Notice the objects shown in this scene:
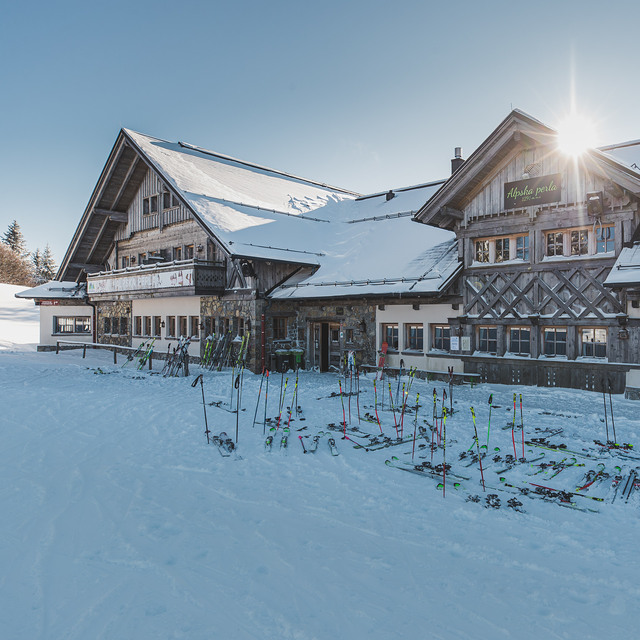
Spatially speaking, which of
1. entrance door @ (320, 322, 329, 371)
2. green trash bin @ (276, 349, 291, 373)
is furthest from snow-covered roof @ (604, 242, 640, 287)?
green trash bin @ (276, 349, 291, 373)

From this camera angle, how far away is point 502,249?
16453 mm

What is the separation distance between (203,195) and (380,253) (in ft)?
26.5

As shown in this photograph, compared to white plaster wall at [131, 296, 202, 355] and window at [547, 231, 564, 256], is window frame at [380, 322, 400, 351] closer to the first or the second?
window at [547, 231, 564, 256]

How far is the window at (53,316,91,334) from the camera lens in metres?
31.2

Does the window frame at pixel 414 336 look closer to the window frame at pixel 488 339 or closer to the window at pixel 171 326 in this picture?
the window frame at pixel 488 339

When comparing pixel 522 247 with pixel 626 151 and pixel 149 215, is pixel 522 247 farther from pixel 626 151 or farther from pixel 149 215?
pixel 149 215

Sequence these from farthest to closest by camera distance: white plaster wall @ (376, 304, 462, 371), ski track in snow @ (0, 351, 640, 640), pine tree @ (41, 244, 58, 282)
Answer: pine tree @ (41, 244, 58, 282), white plaster wall @ (376, 304, 462, 371), ski track in snow @ (0, 351, 640, 640)

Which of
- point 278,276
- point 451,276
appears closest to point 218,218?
point 278,276

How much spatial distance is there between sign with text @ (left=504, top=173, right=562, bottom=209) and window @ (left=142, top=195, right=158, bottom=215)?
56.4 ft

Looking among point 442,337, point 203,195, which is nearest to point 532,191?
point 442,337

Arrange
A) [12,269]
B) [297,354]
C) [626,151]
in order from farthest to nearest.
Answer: [12,269], [297,354], [626,151]

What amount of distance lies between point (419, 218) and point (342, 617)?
14911 mm

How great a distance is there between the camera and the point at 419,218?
17.4 metres

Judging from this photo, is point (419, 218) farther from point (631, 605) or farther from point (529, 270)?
point (631, 605)
